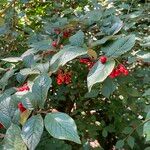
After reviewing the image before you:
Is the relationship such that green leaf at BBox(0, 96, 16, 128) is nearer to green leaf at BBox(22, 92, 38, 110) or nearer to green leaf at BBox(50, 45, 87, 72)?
green leaf at BBox(22, 92, 38, 110)

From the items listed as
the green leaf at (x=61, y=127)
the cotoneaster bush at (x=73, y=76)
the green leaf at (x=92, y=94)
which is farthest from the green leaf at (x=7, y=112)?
the green leaf at (x=92, y=94)

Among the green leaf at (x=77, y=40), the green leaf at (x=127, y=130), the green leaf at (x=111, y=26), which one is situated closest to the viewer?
the green leaf at (x=77, y=40)

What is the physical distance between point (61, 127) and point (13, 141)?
13cm

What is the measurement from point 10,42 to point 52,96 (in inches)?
17.1

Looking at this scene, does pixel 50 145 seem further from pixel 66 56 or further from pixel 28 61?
pixel 66 56

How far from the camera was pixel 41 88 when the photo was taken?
3.08 feet

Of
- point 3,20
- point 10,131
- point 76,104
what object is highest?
point 10,131

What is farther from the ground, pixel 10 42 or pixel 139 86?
pixel 10 42

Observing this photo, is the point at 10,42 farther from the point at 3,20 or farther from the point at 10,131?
the point at 10,131

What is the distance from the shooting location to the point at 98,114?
2.37m

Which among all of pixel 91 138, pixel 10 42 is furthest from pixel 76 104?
pixel 10 42

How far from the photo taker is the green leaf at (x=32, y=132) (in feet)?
2.67

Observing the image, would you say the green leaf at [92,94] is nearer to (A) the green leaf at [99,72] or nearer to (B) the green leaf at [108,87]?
(B) the green leaf at [108,87]

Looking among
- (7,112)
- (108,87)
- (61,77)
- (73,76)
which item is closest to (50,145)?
(73,76)
